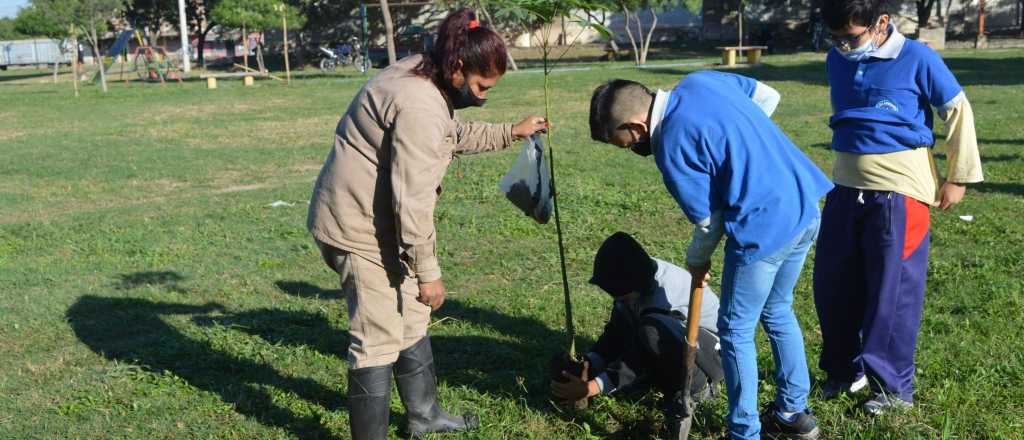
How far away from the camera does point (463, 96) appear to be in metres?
3.36

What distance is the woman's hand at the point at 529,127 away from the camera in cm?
396

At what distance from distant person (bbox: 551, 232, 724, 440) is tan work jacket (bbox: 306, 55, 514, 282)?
Answer: 0.93 metres

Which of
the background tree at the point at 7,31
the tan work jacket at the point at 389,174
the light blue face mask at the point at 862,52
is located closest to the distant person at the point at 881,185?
the light blue face mask at the point at 862,52

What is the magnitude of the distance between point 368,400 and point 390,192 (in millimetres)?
802

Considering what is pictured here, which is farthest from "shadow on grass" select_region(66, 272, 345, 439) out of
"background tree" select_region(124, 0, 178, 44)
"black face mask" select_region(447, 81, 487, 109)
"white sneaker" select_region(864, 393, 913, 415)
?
"background tree" select_region(124, 0, 178, 44)

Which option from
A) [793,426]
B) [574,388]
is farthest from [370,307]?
[793,426]

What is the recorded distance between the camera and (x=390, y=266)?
3.56 meters

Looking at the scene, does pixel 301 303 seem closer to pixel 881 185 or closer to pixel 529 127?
pixel 529 127

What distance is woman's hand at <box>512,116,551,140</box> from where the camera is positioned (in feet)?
13.0

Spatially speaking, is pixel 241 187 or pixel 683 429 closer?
pixel 683 429

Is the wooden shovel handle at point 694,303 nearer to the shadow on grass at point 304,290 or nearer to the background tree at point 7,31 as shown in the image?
the shadow on grass at point 304,290

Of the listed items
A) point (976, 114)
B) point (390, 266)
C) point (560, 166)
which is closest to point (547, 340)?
point (390, 266)

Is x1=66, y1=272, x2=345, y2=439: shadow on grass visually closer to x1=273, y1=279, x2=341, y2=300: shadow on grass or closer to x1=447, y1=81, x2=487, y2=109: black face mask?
x1=273, y1=279, x2=341, y2=300: shadow on grass

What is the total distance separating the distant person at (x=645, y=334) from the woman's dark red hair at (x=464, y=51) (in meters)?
1.13
